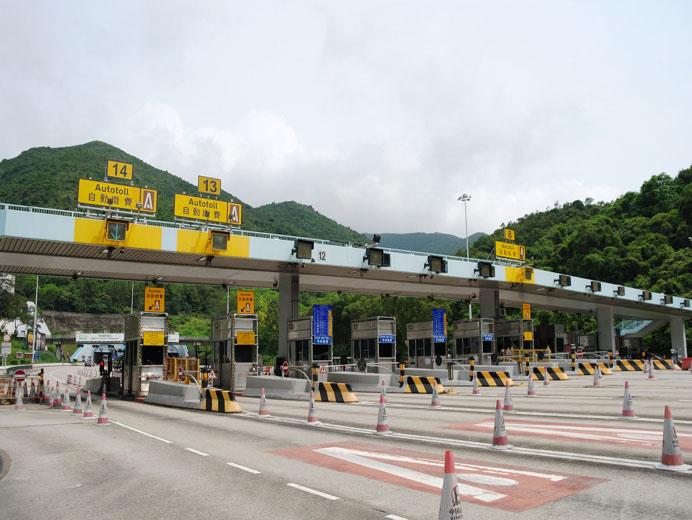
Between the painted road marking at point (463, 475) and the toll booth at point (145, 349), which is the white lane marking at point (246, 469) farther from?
the toll booth at point (145, 349)

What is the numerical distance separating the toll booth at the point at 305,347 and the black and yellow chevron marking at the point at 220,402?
9207 mm

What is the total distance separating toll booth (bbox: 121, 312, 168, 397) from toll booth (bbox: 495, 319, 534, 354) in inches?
895

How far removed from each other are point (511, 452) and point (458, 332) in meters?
30.3

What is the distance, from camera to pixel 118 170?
2461cm

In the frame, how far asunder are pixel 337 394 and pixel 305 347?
832 centimetres

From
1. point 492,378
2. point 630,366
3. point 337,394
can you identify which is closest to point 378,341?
point 492,378

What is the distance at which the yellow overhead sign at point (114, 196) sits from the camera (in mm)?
22828

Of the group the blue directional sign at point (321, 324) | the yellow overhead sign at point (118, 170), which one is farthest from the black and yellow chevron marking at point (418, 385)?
the yellow overhead sign at point (118, 170)

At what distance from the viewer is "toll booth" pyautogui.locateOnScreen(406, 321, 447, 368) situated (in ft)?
118

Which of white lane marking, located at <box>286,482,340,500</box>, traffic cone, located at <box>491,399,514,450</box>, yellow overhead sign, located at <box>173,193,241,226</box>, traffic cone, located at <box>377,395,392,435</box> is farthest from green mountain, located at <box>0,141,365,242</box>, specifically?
white lane marking, located at <box>286,482,340,500</box>

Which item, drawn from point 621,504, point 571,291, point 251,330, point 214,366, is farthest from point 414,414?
point 571,291

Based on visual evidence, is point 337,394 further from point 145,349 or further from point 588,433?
point 145,349

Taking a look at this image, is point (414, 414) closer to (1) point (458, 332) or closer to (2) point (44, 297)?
(1) point (458, 332)

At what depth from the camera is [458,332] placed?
128 ft
